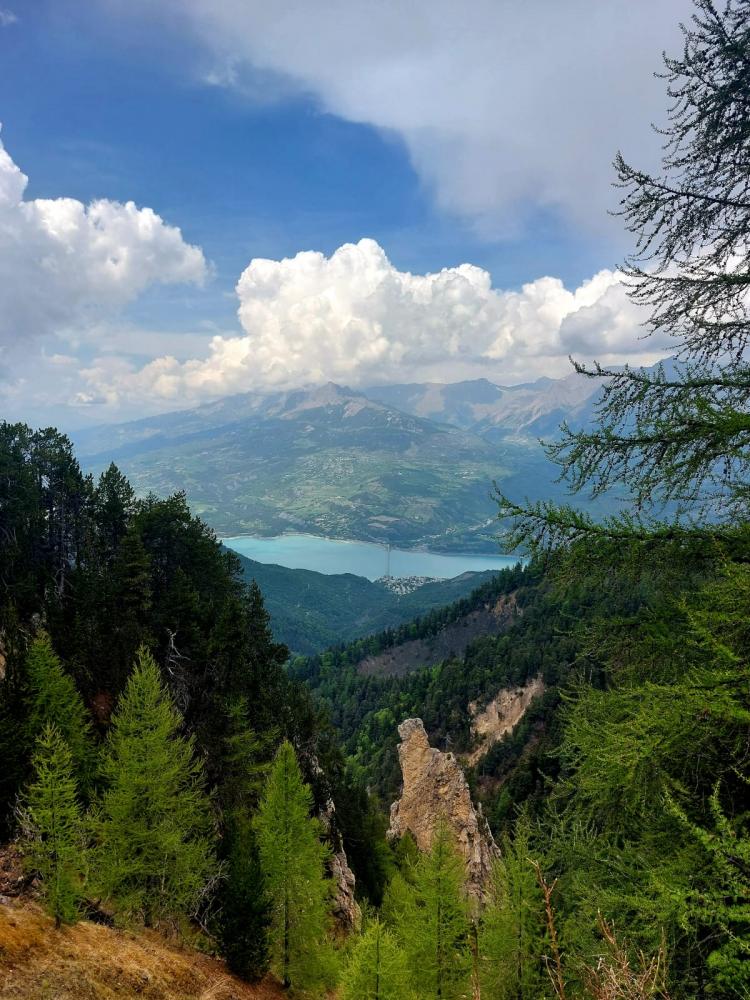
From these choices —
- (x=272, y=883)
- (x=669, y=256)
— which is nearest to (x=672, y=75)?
(x=669, y=256)

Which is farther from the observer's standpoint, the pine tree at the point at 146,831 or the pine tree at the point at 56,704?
the pine tree at the point at 56,704

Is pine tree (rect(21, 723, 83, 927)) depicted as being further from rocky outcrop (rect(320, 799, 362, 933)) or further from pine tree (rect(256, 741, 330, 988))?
rocky outcrop (rect(320, 799, 362, 933))

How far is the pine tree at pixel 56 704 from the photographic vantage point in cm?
2009

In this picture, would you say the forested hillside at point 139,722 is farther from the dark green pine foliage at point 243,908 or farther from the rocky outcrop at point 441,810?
the rocky outcrop at point 441,810

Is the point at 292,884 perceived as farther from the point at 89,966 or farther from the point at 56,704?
the point at 56,704

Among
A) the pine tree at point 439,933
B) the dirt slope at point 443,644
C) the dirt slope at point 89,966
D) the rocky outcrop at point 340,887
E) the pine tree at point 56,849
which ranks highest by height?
the pine tree at point 56,849

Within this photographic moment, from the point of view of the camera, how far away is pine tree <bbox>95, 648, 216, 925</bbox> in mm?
15977

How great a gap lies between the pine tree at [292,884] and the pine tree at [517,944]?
6422 mm

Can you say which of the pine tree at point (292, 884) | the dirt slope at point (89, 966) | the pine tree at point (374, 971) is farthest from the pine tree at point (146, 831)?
the pine tree at point (374, 971)

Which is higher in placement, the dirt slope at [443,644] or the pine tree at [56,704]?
the pine tree at [56,704]

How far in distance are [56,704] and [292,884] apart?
36.5ft

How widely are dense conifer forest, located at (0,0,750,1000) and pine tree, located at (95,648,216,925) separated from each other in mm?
90

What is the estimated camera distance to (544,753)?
19.7m

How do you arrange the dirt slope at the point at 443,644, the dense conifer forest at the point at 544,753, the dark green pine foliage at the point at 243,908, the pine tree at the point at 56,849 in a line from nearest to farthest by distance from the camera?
the dense conifer forest at the point at 544,753, the pine tree at the point at 56,849, the dark green pine foliage at the point at 243,908, the dirt slope at the point at 443,644
